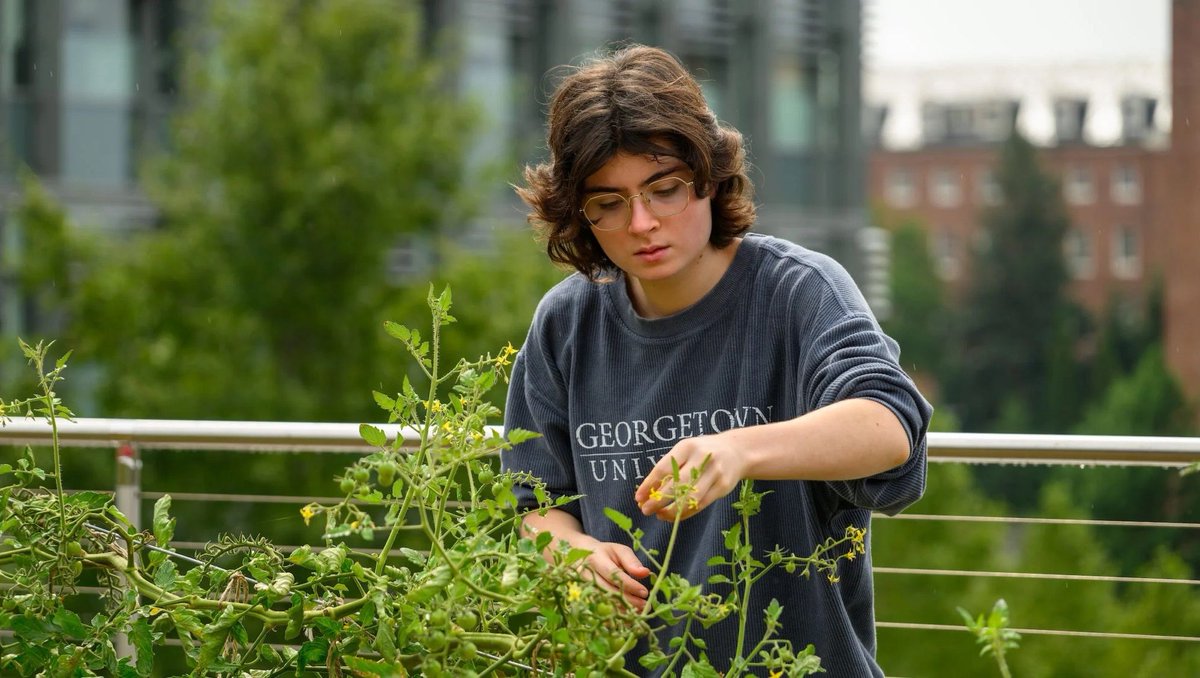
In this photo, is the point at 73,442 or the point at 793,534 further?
the point at 73,442

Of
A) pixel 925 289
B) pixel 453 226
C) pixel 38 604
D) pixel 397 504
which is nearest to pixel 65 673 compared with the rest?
pixel 38 604

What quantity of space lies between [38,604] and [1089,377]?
2740 inches

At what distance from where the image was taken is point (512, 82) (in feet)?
64.1

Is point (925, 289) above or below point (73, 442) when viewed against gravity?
below

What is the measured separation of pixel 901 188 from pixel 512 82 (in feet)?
215

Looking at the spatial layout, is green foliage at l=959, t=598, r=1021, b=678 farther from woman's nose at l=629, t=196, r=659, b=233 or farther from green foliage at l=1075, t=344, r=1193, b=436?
green foliage at l=1075, t=344, r=1193, b=436

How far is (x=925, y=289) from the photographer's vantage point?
256 feet

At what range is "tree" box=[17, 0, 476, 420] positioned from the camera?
44.9 feet

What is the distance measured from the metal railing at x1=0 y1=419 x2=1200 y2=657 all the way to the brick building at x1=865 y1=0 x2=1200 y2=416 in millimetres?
64471

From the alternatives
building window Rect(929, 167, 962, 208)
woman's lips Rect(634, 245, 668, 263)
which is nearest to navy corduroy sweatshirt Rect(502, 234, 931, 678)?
woman's lips Rect(634, 245, 668, 263)

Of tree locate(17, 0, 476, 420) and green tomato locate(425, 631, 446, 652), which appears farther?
tree locate(17, 0, 476, 420)

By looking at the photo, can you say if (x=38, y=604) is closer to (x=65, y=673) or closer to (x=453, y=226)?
(x=65, y=673)

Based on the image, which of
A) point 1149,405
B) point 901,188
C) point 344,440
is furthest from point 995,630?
point 901,188

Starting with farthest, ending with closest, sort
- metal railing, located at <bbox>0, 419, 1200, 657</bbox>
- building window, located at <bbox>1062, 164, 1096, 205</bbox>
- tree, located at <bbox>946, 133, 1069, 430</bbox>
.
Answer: building window, located at <bbox>1062, 164, 1096, 205</bbox>
tree, located at <bbox>946, 133, 1069, 430</bbox>
metal railing, located at <bbox>0, 419, 1200, 657</bbox>
